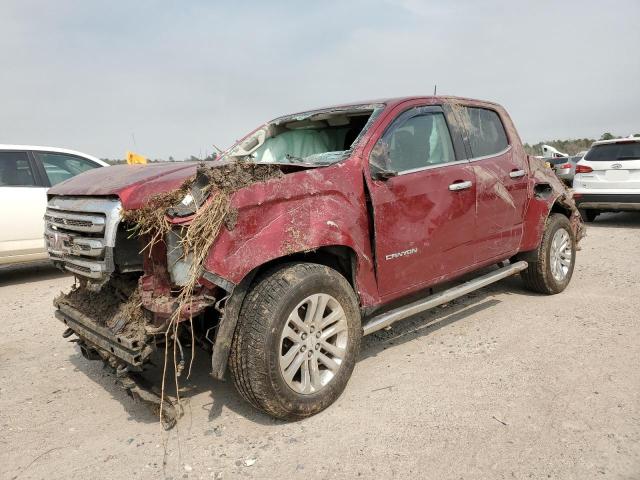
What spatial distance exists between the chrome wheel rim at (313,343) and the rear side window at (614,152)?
871 cm

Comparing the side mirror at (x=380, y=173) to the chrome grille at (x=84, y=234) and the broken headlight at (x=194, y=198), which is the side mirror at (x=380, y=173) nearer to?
the broken headlight at (x=194, y=198)

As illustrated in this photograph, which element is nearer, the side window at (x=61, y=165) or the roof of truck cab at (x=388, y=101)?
the roof of truck cab at (x=388, y=101)

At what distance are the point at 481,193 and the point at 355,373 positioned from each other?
1825 mm

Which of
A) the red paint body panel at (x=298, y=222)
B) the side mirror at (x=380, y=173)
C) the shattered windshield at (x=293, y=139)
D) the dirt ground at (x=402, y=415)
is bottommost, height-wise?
the dirt ground at (x=402, y=415)

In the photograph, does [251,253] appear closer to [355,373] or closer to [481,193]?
[355,373]

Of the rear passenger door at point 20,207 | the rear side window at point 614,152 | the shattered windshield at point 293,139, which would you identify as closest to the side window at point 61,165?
the rear passenger door at point 20,207

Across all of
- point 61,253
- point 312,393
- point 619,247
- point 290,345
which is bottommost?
point 619,247

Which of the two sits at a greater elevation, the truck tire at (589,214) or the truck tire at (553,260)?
the truck tire at (553,260)

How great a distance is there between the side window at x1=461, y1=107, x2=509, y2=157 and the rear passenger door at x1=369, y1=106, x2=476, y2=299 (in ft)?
0.87

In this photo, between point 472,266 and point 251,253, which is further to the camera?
point 472,266

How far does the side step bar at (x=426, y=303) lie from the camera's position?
354 centimetres

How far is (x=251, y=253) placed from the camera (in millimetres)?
2854

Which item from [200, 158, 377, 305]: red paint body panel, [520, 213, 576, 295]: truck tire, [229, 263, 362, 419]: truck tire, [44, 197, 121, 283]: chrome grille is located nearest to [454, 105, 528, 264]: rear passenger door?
[520, 213, 576, 295]: truck tire

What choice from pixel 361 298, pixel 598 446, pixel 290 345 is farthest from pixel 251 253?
pixel 598 446
